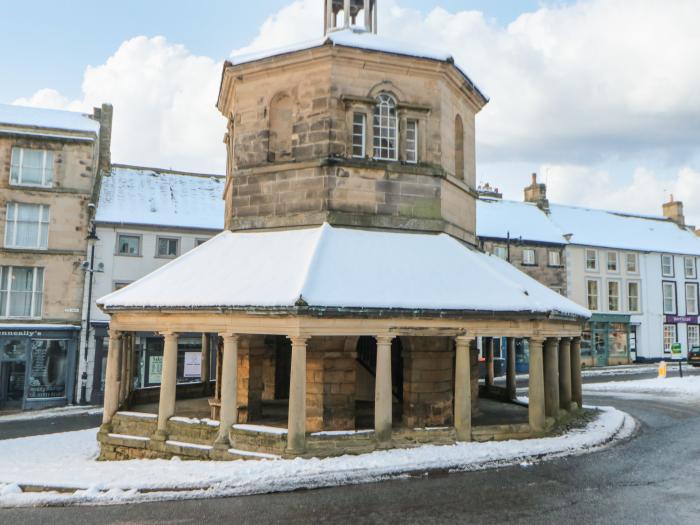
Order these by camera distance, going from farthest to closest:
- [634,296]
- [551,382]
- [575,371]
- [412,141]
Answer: [634,296] < [575,371] < [412,141] < [551,382]

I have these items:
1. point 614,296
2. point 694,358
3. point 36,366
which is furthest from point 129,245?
point 694,358

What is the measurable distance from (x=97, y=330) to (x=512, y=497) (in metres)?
22.9

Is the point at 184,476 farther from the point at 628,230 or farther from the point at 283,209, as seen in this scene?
the point at 628,230

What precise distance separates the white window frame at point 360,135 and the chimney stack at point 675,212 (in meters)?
42.6

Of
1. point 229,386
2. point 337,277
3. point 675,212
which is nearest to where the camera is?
point 229,386

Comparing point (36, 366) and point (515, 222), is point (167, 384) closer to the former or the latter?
point (36, 366)

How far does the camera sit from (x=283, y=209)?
14719mm

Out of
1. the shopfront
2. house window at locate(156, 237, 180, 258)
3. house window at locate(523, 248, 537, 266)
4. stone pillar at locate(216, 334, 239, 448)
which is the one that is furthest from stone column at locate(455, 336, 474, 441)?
house window at locate(523, 248, 537, 266)

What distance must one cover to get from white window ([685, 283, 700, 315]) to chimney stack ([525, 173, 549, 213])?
12211 millimetres

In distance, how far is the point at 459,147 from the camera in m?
17.0

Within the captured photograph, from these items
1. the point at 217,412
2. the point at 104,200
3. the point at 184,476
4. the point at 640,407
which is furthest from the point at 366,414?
the point at 104,200

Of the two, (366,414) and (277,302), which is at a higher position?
(277,302)

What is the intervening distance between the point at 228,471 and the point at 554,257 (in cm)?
3320

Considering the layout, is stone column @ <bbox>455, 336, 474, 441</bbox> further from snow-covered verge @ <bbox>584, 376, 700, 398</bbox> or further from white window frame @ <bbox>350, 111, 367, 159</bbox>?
snow-covered verge @ <bbox>584, 376, 700, 398</bbox>
